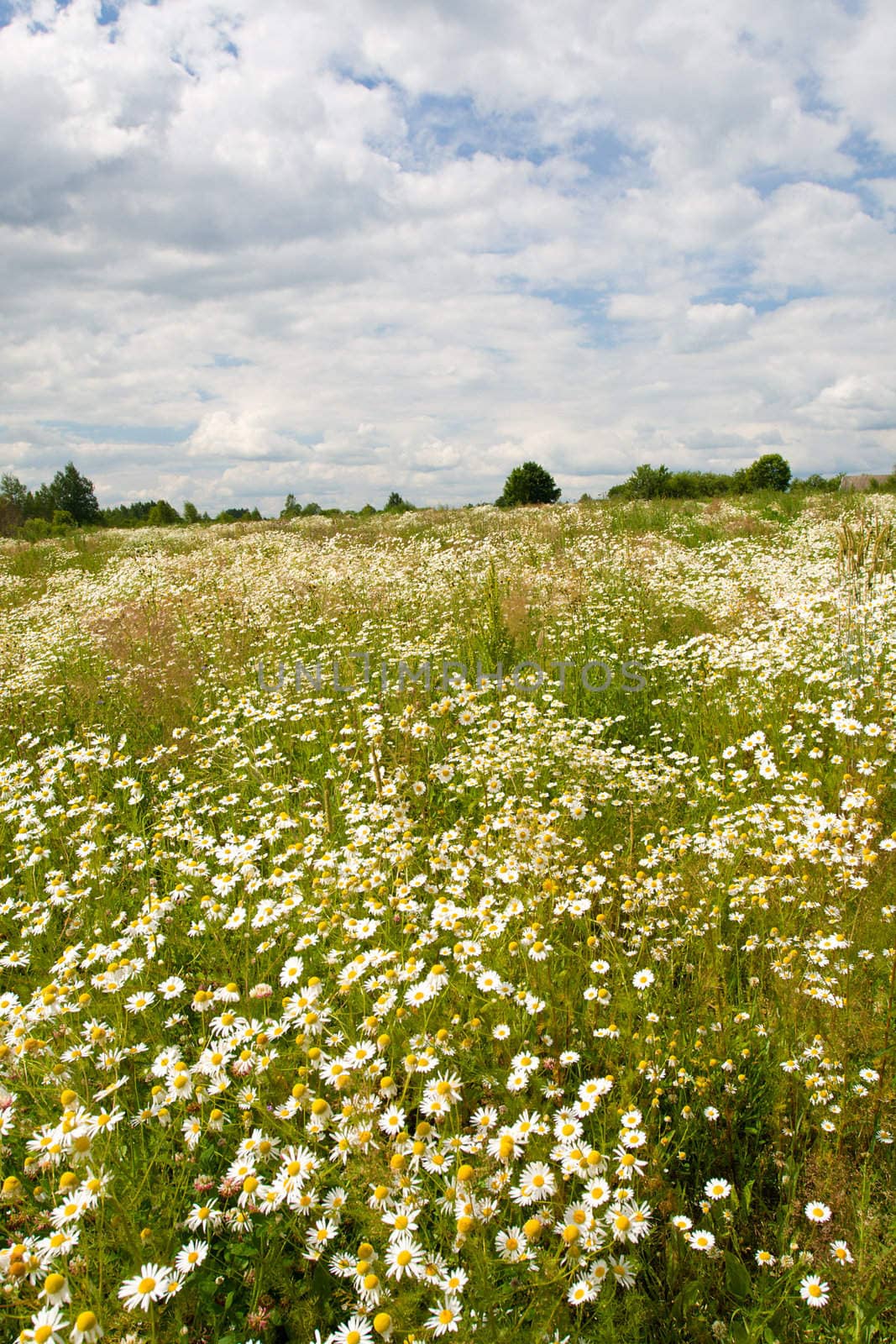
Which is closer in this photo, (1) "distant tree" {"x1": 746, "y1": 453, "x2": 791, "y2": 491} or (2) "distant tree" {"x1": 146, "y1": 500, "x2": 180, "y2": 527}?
(2) "distant tree" {"x1": 146, "y1": 500, "x2": 180, "y2": 527}

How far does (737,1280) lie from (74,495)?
88.0 m

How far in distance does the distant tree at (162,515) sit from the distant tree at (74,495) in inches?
1285

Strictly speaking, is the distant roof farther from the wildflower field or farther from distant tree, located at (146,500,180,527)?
distant tree, located at (146,500,180,527)

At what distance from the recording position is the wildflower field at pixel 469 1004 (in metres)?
1.75

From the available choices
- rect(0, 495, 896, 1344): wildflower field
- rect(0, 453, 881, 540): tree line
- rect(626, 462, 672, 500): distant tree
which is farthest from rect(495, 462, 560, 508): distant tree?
rect(0, 495, 896, 1344): wildflower field

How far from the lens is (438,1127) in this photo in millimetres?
2111

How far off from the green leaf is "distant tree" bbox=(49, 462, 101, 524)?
79.9 metres

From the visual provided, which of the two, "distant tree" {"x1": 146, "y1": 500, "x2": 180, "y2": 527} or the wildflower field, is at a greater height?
"distant tree" {"x1": 146, "y1": 500, "x2": 180, "y2": 527}

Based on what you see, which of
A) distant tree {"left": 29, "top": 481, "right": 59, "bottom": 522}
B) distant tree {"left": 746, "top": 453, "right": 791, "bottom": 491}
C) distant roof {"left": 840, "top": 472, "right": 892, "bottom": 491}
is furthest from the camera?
distant tree {"left": 29, "top": 481, "right": 59, "bottom": 522}

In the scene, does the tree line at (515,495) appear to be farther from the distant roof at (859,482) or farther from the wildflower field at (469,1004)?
the wildflower field at (469,1004)

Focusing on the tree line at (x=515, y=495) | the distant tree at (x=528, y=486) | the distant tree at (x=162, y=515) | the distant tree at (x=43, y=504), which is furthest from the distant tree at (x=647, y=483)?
the distant tree at (x=43, y=504)

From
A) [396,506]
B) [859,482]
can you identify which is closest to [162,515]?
[396,506]

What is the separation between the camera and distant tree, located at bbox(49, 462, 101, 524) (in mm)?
73938

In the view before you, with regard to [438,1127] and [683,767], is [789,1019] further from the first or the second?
[683,767]
